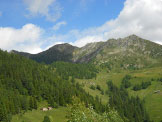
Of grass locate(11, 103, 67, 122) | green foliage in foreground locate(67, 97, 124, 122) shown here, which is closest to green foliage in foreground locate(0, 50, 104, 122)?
grass locate(11, 103, 67, 122)

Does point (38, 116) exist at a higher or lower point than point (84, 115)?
lower

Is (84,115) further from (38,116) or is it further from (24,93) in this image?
(24,93)

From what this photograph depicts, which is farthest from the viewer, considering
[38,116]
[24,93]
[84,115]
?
[24,93]

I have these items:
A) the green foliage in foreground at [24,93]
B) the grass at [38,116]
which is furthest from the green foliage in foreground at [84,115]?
the green foliage in foreground at [24,93]

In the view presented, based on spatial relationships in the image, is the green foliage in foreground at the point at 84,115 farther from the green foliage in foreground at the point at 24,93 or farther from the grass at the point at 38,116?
the green foliage in foreground at the point at 24,93

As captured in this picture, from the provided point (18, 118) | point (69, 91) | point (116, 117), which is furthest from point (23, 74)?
point (116, 117)

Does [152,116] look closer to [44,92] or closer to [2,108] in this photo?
[44,92]

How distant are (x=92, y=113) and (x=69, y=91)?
172 m

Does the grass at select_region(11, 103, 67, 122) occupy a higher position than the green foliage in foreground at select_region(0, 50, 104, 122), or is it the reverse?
the green foliage in foreground at select_region(0, 50, 104, 122)

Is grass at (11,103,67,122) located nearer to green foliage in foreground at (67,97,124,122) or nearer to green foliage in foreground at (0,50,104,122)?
green foliage in foreground at (0,50,104,122)

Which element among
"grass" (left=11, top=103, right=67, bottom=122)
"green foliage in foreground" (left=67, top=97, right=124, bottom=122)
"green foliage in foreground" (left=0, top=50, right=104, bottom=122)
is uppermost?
"green foliage in foreground" (left=67, top=97, right=124, bottom=122)

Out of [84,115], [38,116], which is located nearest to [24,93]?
[38,116]

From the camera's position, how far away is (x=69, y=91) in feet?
633

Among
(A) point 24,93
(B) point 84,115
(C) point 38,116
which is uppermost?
(B) point 84,115
